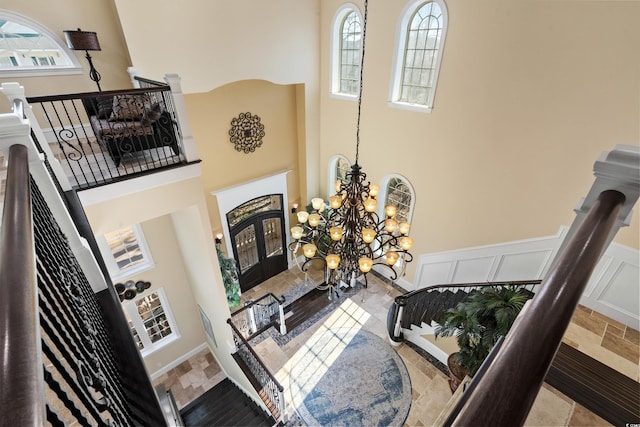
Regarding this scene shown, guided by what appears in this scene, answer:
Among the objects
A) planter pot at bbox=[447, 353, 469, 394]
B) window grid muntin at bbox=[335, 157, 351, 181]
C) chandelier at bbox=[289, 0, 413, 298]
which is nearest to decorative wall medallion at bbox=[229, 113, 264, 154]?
window grid muntin at bbox=[335, 157, 351, 181]

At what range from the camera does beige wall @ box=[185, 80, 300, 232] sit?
19.6ft

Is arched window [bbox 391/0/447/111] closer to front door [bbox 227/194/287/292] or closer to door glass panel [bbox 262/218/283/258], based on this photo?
front door [bbox 227/194/287/292]

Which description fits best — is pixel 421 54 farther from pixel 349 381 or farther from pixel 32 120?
pixel 349 381

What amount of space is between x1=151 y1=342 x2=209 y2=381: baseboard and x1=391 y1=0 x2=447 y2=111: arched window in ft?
22.2

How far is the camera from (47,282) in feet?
3.38

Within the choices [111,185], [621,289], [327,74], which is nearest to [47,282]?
[111,185]

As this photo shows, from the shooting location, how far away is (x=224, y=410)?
5.76 meters

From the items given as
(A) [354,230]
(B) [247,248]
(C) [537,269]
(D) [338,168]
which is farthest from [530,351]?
(B) [247,248]

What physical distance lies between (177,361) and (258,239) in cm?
321

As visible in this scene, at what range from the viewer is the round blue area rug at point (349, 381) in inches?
195

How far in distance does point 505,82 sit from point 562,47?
2.26 ft

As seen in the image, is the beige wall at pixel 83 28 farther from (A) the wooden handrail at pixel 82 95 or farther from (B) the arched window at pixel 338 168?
(B) the arched window at pixel 338 168

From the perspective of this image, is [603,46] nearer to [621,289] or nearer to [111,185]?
[621,289]

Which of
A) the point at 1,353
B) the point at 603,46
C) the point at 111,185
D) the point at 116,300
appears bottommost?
the point at 116,300
